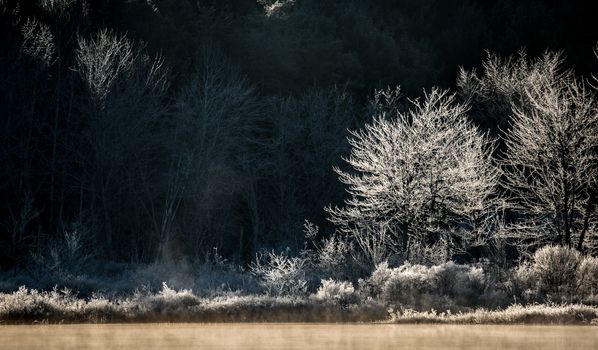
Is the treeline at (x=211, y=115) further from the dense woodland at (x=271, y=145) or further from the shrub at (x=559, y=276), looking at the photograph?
the shrub at (x=559, y=276)

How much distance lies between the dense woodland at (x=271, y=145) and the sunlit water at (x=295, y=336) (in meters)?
7.95

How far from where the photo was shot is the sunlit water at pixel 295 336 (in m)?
11.1

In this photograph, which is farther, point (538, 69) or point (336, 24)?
point (336, 24)

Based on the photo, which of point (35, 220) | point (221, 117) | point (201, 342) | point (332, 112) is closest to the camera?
point (201, 342)

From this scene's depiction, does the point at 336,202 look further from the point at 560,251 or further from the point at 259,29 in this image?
the point at 560,251

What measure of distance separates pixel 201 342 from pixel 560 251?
12.9 metres

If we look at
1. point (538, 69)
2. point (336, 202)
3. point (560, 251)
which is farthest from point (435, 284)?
point (538, 69)

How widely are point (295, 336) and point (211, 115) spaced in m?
26.9

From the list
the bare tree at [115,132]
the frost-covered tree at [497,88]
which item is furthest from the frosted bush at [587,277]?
the bare tree at [115,132]

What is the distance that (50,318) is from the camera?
1659cm

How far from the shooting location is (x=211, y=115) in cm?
3869

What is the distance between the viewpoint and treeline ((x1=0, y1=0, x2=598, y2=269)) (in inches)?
1340

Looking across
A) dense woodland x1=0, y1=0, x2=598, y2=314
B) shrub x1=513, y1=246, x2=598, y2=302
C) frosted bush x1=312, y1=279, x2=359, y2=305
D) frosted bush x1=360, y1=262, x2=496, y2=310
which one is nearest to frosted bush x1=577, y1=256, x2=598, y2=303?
shrub x1=513, y1=246, x2=598, y2=302

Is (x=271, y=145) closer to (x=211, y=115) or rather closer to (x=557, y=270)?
(x=211, y=115)
